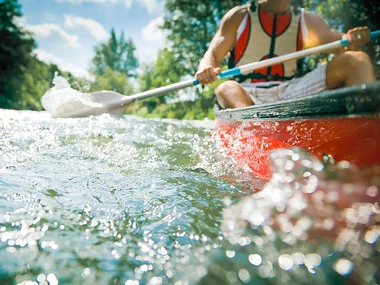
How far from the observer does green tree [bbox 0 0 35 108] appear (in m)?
16.9

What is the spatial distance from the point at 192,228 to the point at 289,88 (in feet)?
7.22

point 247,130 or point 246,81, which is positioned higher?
point 246,81

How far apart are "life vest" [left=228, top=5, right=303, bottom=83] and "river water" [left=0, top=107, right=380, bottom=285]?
6.87 ft

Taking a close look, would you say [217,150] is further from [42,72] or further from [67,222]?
[42,72]

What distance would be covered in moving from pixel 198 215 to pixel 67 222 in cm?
41

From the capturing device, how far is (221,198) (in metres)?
1.01

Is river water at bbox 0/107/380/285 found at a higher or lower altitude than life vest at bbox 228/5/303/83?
lower

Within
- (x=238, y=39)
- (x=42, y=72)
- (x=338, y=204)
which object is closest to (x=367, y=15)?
(x=238, y=39)

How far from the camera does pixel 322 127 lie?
3.49ft

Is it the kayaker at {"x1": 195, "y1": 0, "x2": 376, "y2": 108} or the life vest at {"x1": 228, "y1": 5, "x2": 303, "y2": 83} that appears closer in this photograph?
the kayaker at {"x1": 195, "y1": 0, "x2": 376, "y2": 108}

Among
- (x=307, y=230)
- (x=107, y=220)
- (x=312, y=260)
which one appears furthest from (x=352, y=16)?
(x=107, y=220)

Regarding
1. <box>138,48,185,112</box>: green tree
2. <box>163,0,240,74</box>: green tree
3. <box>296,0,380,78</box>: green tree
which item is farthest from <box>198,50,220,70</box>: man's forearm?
<box>138,48,185,112</box>: green tree

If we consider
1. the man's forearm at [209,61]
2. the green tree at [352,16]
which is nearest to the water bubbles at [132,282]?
the man's forearm at [209,61]

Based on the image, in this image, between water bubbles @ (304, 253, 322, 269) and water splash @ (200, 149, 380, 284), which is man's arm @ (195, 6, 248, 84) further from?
water bubbles @ (304, 253, 322, 269)
